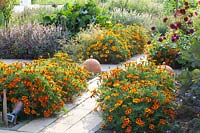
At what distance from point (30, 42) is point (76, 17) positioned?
69.4 inches

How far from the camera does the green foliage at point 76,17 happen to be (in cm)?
Result: 1259

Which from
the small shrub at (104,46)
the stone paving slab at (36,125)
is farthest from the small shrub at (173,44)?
the stone paving slab at (36,125)

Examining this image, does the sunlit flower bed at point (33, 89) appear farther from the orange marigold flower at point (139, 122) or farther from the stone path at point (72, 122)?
the orange marigold flower at point (139, 122)

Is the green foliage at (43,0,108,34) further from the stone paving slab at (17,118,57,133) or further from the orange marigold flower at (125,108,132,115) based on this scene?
the orange marigold flower at (125,108,132,115)

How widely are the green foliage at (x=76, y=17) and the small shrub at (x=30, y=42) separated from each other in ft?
2.88

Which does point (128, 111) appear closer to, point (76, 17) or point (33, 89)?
point (33, 89)

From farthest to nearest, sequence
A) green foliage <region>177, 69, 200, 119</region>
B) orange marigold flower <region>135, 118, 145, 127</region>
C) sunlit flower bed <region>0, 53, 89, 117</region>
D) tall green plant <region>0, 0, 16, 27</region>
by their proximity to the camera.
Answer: tall green plant <region>0, 0, 16, 27</region> → sunlit flower bed <region>0, 53, 89, 117</region> → green foliage <region>177, 69, 200, 119</region> → orange marigold flower <region>135, 118, 145, 127</region>

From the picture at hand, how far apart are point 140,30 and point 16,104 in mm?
6163


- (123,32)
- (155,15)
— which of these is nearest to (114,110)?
(123,32)

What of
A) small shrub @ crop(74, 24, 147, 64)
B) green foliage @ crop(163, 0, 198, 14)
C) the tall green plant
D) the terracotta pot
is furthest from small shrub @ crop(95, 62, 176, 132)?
green foliage @ crop(163, 0, 198, 14)

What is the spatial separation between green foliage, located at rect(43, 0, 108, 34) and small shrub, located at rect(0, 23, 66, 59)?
0.88 metres

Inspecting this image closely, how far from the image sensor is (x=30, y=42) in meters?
11.4

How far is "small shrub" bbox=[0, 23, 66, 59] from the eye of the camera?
1130 cm

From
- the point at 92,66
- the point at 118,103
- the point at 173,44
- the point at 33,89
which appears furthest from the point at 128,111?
the point at 173,44
